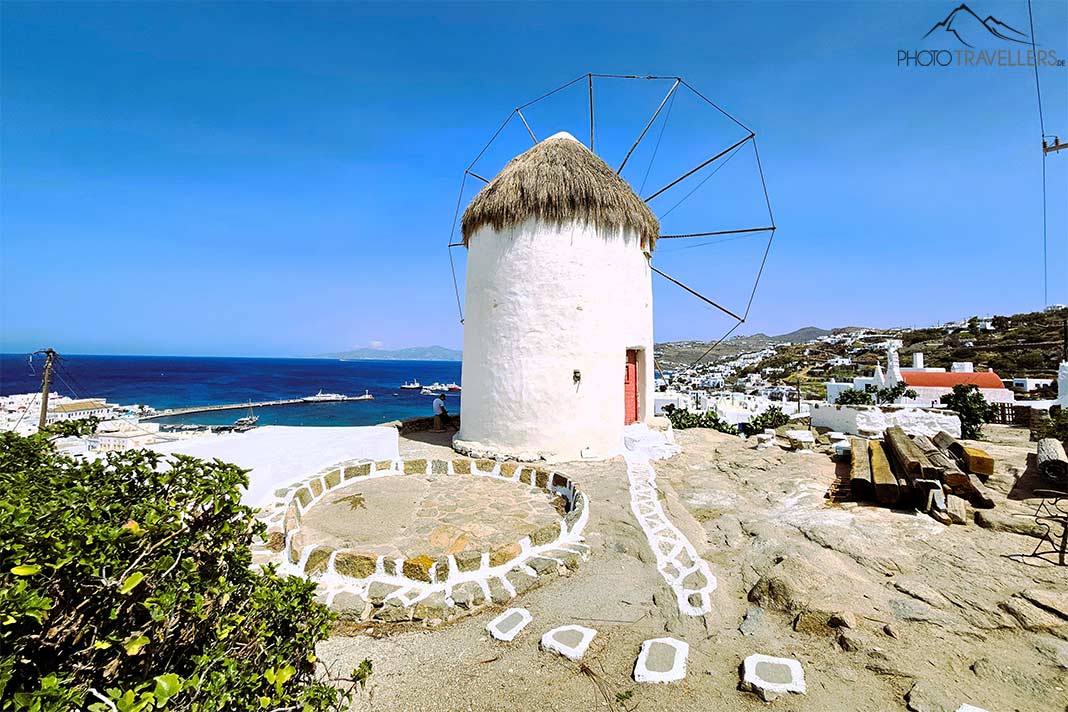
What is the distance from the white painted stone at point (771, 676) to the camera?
2893 mm

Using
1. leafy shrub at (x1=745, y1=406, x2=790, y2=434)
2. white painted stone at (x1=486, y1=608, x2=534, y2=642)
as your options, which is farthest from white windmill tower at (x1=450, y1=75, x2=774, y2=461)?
leafy shrub at (x1=745, y1=406, x2=790, y2=434)

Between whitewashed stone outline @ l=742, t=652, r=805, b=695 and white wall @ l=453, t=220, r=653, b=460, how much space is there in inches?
232

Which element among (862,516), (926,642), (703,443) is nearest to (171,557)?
(926,642)

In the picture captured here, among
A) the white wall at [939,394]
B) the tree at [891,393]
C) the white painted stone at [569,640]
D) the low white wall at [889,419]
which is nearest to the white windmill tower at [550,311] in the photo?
the white painted stone at [569,640]

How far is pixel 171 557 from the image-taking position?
178cm

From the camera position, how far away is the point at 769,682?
2961 millimetres

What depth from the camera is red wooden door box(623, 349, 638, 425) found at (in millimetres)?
10977

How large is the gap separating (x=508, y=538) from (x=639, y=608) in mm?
1763

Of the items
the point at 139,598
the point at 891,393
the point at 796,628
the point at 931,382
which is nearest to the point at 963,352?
the point at 931,382

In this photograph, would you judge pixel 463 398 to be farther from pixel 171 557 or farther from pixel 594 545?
pixel 171 557

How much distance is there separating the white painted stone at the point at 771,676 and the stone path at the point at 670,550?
797 millimetres

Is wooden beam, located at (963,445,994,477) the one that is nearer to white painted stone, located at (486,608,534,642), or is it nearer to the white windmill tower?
the white windmill tower

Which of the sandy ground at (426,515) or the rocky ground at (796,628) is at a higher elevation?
the sandy ground at (426,515)

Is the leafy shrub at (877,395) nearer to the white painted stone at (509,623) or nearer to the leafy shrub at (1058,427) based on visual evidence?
the leafy shrub at (1058,427)
